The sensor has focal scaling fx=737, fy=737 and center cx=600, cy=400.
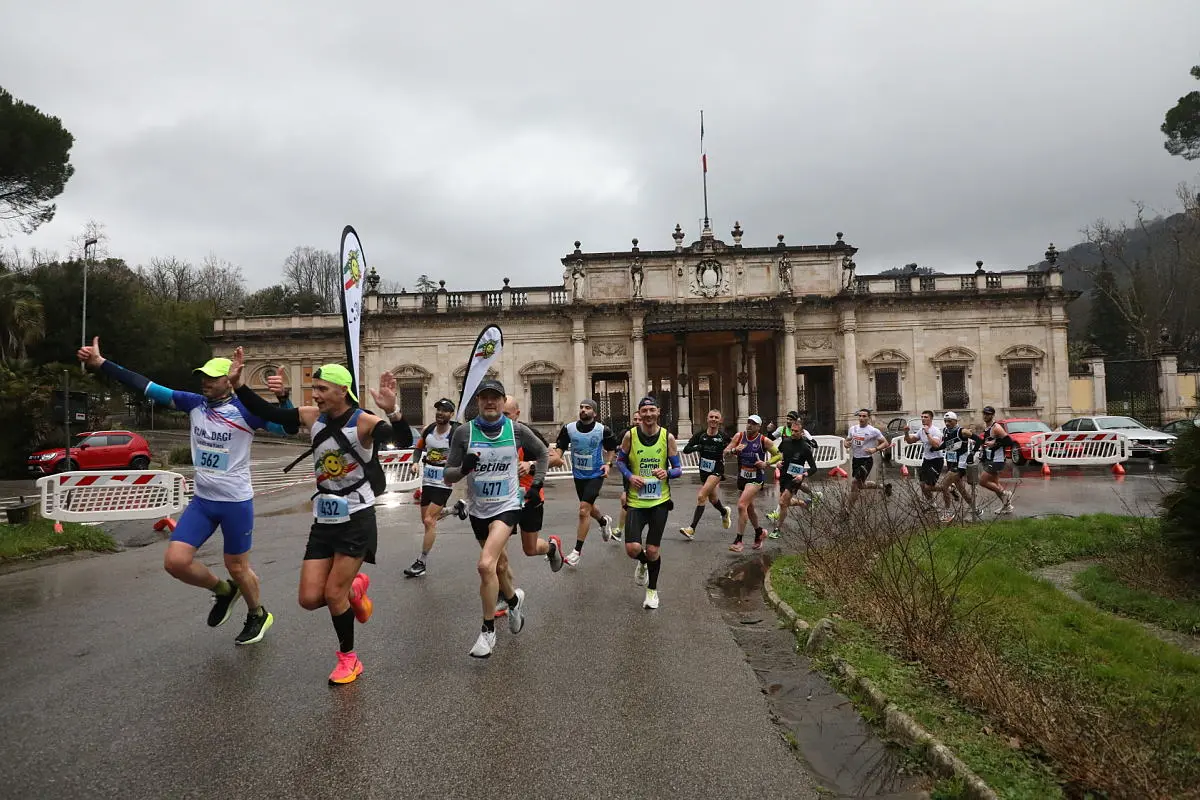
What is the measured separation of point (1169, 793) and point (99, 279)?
49730 mm

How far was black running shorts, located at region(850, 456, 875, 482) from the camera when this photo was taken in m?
13.0

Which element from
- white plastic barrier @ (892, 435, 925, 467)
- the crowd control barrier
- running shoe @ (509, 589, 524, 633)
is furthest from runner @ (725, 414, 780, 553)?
white plastic barrier @ (892, 435, 925, 467)

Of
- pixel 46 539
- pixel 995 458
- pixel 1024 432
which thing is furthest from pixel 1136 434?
pixel 46 539

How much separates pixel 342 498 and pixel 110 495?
9.44 metres

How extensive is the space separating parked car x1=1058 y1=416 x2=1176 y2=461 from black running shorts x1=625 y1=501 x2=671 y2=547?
18.2m

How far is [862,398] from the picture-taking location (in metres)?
37.8

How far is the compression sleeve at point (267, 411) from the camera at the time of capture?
17.5 ft

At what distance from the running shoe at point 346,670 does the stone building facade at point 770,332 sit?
105 feet

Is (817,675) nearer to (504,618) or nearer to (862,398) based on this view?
(504,618)

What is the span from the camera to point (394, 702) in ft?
14.8

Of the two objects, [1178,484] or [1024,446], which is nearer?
[1178,484]

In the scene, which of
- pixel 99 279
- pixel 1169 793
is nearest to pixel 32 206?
pixel 99 279

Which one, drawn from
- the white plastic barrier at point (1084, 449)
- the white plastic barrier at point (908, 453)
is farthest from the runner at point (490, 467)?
the white plastic barrier at point (1084, 449)

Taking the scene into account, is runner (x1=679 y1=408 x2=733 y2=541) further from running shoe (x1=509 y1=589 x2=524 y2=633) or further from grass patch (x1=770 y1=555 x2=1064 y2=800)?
running shoe (x1=509 y1=589 x2=524 y2=633)
